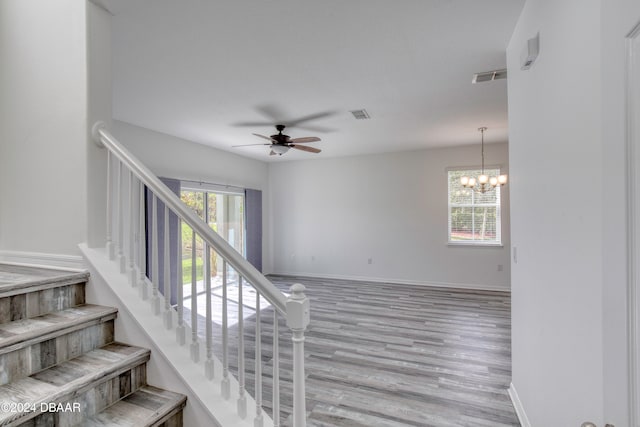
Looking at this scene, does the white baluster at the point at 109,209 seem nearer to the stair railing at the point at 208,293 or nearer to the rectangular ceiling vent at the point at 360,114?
the stair railing at the point at 208,293

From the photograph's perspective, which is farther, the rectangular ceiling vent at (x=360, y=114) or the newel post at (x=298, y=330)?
the rectangular ceiling vent at (x=360, y=114)

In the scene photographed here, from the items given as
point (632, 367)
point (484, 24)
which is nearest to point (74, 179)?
point (632, 367)

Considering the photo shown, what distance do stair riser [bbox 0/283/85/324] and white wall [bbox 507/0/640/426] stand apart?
7.31 ft

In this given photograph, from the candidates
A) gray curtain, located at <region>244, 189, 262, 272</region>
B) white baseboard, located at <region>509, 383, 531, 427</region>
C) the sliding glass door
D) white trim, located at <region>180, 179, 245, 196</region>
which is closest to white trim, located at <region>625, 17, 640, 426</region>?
white baseboard, located at <region>509, 383, 531, 427</region>

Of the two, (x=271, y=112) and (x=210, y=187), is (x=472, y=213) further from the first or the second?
(x=210, y=187)

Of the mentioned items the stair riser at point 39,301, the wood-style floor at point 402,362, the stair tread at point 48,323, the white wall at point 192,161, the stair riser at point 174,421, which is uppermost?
the white wall at point 192,161

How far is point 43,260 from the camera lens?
1905mm

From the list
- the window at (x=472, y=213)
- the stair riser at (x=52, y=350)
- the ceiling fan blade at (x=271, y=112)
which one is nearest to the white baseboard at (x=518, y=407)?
the stair riser at (x=52, y=350)

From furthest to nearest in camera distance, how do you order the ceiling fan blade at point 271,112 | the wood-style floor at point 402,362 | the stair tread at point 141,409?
1. the ceiling fan blade at point 271,112
2. the wood-style floor at point 402,362
3. the stair tread at point 141,409

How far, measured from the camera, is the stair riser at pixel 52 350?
4.16 feet

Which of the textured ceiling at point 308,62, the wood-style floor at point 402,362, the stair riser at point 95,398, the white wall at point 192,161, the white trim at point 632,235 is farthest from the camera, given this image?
the white wall at point 192,161

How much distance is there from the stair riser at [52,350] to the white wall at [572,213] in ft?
6.49

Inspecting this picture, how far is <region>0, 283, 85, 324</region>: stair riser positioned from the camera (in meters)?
1.46

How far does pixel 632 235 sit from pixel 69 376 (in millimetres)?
1934
